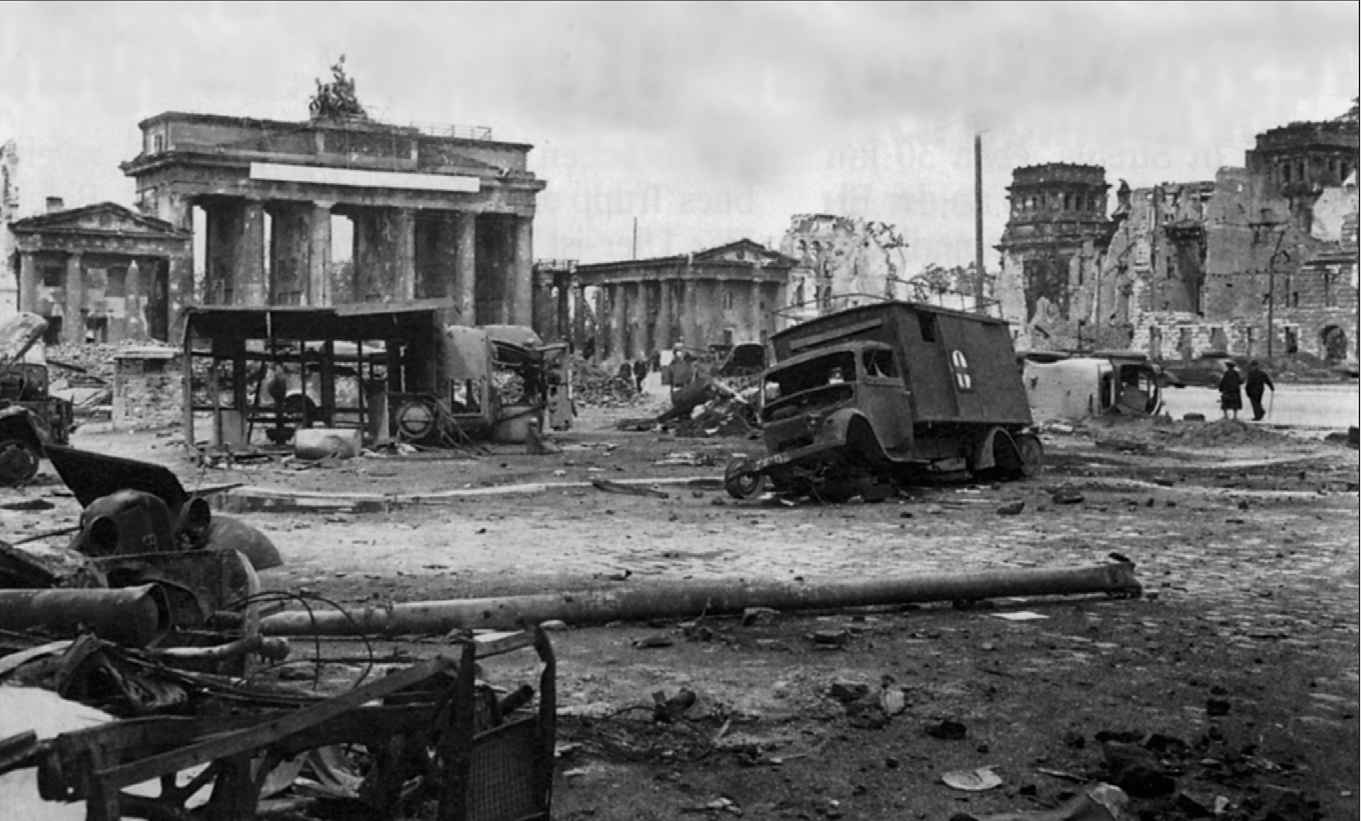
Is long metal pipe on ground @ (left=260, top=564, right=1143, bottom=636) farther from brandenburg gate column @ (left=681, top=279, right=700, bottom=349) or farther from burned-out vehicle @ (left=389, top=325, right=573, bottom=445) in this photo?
brandenburg gate column @ (left=681, top=279, right=700, bottom=349)

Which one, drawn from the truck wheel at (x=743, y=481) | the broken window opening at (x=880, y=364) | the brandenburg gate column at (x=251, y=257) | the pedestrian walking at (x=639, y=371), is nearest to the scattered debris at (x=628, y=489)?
the truck wheel at (x=743, y=481)

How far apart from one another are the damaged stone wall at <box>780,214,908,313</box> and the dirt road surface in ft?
247

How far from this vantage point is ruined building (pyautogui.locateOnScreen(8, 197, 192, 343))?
187ft

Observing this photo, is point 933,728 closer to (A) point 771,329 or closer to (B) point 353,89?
(B) point 353,89

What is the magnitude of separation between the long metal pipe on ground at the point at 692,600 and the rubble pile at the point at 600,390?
37.3 metres

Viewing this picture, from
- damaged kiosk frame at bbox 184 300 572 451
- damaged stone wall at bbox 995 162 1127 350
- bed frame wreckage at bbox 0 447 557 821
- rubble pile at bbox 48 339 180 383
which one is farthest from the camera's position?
damaged stone wall at bbox 995 162 1127 350

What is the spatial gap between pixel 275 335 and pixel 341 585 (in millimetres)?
17367

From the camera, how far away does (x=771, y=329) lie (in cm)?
7325

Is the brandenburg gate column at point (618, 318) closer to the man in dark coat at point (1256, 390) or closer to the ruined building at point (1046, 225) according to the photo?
the ruined building at point (1046, 225)

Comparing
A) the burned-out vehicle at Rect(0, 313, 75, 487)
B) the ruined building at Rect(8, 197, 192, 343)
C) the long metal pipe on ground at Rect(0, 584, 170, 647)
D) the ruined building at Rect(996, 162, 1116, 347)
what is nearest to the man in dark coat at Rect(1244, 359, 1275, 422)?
the burned-out vehicle at Rect(0, 313, 75, 487)

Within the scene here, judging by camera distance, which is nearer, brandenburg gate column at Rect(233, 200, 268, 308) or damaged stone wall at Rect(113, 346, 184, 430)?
damaged stone wall at Rect(113, 346, 184, 430)

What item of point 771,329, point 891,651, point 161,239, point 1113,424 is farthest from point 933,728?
point 771,329

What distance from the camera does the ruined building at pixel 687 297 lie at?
73125mm

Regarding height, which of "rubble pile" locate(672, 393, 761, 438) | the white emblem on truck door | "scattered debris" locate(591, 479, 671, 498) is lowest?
"scattered debris" locate(591, 479, 671, 498)
